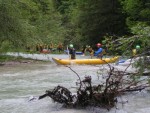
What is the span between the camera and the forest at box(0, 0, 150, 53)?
12.3 meters

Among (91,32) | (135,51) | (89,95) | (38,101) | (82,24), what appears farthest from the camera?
(82,24)

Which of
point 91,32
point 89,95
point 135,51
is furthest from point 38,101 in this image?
point 91,32

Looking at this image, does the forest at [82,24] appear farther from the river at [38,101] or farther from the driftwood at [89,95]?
the river at [38,101]

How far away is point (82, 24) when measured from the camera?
4588 centimetres

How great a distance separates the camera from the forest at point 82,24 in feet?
40.3

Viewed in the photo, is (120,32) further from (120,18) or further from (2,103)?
(2,103)

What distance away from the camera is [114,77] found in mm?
11203

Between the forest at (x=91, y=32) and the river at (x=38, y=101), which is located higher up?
the forest at (x=91, y=32)

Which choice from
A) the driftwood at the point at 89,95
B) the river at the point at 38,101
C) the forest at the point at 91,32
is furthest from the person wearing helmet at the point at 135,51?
the river at the point at 38,101

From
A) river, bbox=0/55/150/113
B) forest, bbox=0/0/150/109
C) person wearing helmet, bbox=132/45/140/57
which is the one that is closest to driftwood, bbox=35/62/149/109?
forest, bbox=0/0/150/109

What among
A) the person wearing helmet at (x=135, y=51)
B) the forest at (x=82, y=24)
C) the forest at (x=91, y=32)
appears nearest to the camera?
the forest at (x=91, y=32)

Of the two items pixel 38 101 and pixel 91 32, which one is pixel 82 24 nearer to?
pixel 91 32

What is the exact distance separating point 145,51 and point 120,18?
35.1 meters

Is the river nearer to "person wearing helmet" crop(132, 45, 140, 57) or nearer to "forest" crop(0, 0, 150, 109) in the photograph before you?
"forest" crop(0, 0, 150, 109)
